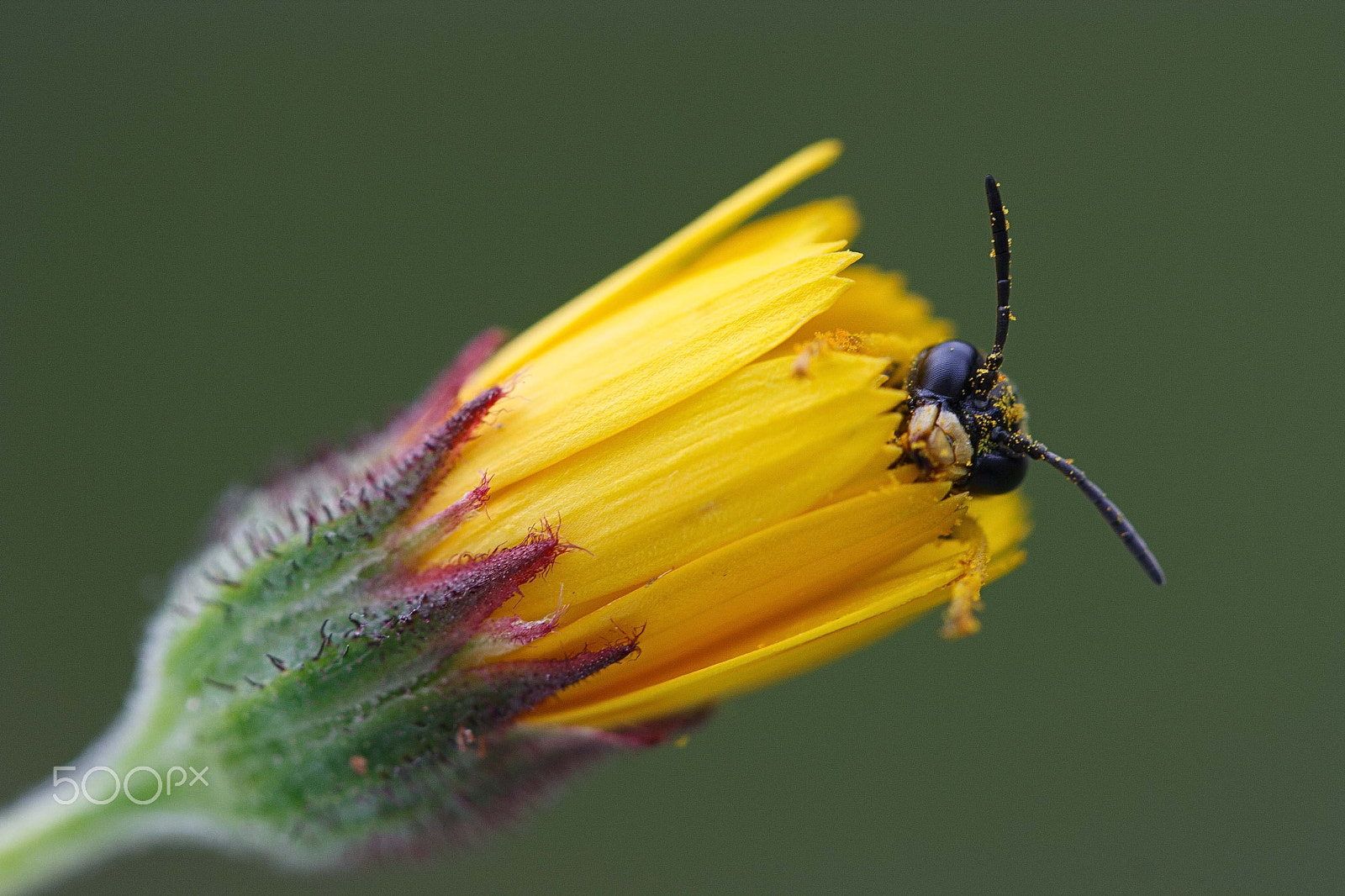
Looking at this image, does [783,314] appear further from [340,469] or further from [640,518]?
[340,469]

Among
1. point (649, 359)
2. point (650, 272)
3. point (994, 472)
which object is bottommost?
point (994, 472)

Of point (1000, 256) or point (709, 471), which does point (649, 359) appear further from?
point (1000, 256)

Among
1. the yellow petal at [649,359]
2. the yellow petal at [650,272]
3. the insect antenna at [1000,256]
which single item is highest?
the yellow petal at [650,272]

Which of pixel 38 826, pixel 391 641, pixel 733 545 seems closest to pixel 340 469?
pixel 391 641
